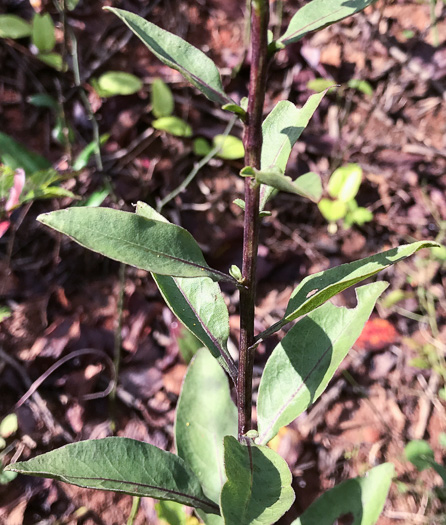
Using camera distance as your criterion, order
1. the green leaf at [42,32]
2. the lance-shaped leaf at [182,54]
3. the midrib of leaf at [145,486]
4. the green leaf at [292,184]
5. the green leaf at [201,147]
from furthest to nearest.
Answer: the green leaf at [201,147]
the green leaf at [42,32]
the midrib of leaf at [145,486]
the lance-shaped leaf at [182,54]
the green leaf at [292,184]

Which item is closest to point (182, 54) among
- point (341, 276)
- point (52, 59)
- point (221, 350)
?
point (341, 276)

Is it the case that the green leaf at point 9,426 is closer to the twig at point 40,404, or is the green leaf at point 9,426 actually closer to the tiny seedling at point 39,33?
the twig at point 40,404

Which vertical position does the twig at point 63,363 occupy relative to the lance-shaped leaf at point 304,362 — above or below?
below

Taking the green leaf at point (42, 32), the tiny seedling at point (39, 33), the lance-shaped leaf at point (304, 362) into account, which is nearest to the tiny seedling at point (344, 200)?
the lance-shaped leaf at point (304, 362)

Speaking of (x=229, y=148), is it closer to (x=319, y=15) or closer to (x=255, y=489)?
(x=319, y=15)

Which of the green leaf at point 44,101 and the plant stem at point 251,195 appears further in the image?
the green leaf at point 44,101

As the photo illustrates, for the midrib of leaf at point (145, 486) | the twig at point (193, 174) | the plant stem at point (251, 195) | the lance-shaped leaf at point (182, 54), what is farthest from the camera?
the twig at point (193, 174)

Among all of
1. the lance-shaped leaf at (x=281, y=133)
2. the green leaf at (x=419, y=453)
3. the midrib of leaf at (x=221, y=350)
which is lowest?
the green leaf at (x=419, y=453)
